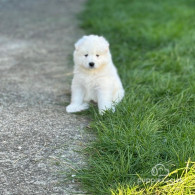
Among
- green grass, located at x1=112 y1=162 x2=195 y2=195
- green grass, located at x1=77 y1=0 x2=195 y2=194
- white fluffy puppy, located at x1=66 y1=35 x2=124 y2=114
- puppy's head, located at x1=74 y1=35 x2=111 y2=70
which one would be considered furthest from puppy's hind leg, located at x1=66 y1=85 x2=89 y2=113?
green grass, located at x1=112 y1=162 x2=195 y2=195

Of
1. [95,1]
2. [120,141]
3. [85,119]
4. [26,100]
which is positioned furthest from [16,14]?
[120,141]

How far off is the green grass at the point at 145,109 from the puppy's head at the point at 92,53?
1.50 feet

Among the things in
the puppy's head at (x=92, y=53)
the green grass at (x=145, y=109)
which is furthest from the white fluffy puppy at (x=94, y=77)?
the green grass at (x=145, y=109)

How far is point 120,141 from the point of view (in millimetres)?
3158

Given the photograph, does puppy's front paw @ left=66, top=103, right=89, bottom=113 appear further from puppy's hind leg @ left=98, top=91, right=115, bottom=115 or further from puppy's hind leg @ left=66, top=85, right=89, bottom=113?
puppy's hind leg @ left=98, top=91, right=115, bottom=115

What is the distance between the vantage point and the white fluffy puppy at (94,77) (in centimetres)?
394

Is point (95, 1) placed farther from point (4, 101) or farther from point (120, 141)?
point (120, 141)

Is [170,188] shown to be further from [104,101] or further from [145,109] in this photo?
[104,101]

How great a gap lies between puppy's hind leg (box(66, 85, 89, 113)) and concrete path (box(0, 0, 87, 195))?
0.09 metres

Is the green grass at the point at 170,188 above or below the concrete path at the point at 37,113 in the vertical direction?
above

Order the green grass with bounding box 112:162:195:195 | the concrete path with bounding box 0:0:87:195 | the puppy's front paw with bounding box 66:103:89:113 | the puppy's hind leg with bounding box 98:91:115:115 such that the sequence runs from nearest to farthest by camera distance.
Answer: the green grass with bounding box 112:162:195:195
the concrete path with bounding box 0:0:87:195
the puppy's hind leg with bounding box 98:91:115:115
the puppy's front paw with bounding box 66:103:89:113

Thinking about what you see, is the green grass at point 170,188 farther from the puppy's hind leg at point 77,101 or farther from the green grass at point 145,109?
the puppy's hind leg at point 77,101

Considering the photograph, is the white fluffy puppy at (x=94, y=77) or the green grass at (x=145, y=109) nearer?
the green grass at (x=145, y=109)

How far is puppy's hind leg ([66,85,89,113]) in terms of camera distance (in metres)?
4.03
